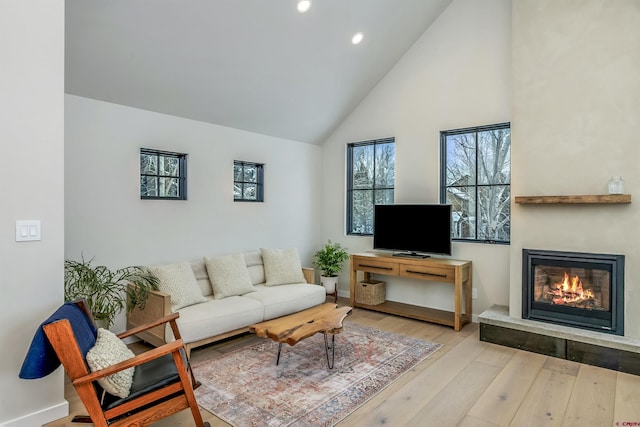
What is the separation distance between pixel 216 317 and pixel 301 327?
917 millimetres

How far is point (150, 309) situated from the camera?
3.52 meters

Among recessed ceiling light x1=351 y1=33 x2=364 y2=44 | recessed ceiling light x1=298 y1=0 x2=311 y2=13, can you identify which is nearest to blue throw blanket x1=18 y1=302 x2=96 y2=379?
recessed ceiling light x1=298 y1=0 x2=311 y2=13

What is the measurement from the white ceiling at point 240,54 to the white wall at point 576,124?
156 centimetres

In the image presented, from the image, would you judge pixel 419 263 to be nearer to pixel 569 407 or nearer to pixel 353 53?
pixel 569 407

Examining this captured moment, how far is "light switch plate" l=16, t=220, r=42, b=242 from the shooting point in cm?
226

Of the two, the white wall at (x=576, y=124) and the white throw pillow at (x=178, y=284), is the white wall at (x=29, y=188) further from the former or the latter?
the white wall at (x=576, y=124)

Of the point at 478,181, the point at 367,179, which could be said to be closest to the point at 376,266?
the point at 367,179

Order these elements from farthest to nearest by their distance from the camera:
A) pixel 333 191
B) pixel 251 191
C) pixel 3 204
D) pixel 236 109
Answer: pixel 333 191 < pixel 251 191 < pixel 236 109 < pixel 3 204

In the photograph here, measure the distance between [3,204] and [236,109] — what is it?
280 cm

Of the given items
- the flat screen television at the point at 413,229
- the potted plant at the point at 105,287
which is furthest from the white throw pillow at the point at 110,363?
the flat screen television at the point at 413,229

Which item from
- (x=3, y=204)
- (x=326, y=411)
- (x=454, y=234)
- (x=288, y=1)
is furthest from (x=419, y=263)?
(x=3, y=204)

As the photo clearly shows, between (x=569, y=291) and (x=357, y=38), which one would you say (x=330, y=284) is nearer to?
(x=569, y=291)

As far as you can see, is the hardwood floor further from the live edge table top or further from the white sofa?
the live edge table top

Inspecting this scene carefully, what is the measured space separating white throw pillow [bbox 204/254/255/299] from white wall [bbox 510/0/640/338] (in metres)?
2.89
